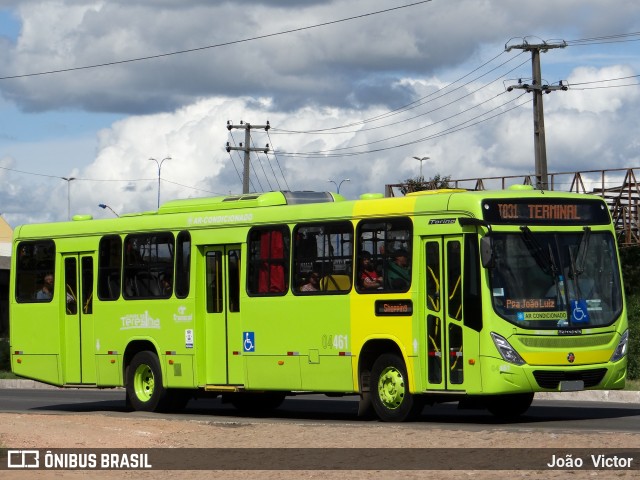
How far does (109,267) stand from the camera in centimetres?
2314

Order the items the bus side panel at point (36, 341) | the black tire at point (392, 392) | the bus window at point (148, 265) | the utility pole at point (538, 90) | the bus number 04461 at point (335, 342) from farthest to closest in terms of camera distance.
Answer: the utility pole at point (538, 90) → the bus side panel at point (36, 341) → the bus window at point (148, 265) → the bus number 04461 at point (335, 342) → the black tire at point (392, 392)

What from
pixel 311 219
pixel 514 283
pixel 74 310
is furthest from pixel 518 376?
pixel 74 310

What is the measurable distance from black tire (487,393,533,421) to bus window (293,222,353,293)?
2579 mm

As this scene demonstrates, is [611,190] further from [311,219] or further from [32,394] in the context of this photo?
[311,219]

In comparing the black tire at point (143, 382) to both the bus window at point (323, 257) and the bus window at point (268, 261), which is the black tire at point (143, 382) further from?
the bus window at point (323, 257)

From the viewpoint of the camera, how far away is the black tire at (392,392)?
60.7 ft

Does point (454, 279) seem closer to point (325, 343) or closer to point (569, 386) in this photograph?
point (569, 386)

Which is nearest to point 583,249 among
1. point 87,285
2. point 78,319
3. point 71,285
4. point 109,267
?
point 109,267

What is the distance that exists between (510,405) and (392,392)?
6.11 feet

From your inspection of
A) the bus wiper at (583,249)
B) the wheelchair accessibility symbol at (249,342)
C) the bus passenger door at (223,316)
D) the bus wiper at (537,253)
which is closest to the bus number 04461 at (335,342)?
the wheelchair accessibility symbol at (249,342)

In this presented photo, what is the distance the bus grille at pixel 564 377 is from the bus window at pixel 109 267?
8.06 metres

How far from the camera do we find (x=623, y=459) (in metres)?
12.8

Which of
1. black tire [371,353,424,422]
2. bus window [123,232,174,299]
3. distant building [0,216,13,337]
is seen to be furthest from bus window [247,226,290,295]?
distant building [0,216,13,337]

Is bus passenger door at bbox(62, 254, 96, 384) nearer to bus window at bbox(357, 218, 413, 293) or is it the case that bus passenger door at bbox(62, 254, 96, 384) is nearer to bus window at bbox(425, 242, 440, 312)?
bus window at bbox(357, 218, 413, 293)
